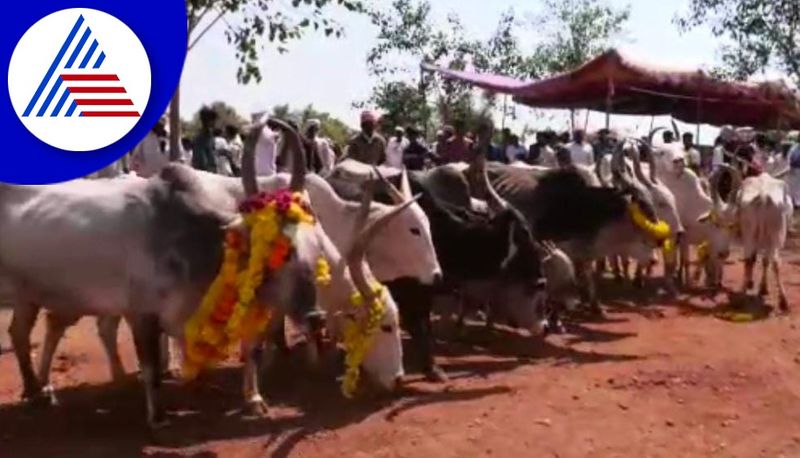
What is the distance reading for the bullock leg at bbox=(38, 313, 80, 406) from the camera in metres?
7.79

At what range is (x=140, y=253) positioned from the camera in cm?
695

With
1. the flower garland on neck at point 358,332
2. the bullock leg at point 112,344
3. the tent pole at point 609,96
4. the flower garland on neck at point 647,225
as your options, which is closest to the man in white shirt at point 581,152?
the tent pole at point 609,96

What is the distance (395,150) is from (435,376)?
700cm

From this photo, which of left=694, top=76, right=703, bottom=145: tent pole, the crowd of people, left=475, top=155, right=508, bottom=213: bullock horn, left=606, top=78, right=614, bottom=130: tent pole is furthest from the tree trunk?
left=694, top=76, right=703, bottom=145: tent pole

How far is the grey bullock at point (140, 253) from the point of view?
6.91m

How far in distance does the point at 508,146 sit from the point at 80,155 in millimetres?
12266

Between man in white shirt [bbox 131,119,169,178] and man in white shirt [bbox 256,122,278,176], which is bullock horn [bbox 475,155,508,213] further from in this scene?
man in white shirt [bbox 131,119,169,178]

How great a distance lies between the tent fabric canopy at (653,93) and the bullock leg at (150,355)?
14.8 meters

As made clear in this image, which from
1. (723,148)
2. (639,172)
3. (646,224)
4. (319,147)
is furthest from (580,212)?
(723,148)

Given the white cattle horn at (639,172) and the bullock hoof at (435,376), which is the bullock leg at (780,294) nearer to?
the white cattle horn at (639,172)

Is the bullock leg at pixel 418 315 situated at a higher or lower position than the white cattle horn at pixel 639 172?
lower

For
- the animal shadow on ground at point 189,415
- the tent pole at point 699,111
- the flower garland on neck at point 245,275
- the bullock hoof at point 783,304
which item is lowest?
the animal shadow on ground at point 189,415

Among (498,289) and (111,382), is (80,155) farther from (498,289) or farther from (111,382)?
(498,289)

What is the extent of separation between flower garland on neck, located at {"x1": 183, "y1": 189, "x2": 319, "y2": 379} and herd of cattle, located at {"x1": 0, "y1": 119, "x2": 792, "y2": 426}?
0.12 meters
